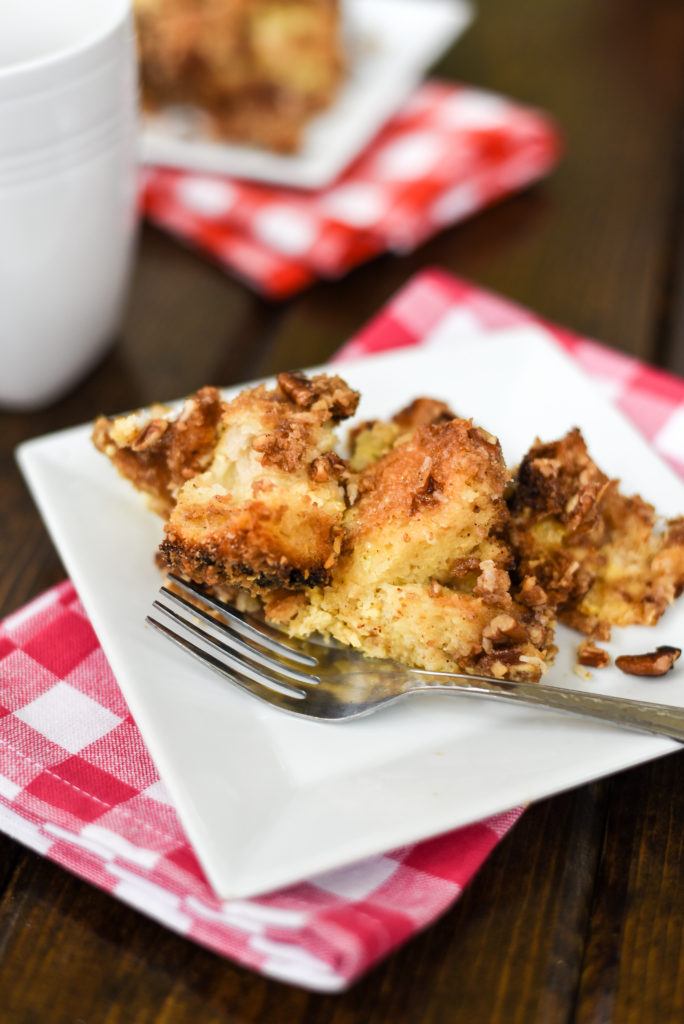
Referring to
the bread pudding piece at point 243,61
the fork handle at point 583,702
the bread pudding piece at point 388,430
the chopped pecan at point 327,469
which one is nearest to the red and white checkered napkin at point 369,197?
the bread pudding piece at point 243,61

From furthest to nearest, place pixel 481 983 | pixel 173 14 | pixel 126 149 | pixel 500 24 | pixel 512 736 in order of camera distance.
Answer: pixel 500 24 → pixel 173 14 → pixel 126 149 → pixel 512 736 → pixel 481 983

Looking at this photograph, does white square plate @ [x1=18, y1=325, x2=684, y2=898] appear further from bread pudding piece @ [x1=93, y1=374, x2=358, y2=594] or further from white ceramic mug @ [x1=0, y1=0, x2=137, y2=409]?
white ceramic mug @ [x1=0, y1=0, x2=137, y2=409]

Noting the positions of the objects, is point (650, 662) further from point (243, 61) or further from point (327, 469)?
point (243, 61)

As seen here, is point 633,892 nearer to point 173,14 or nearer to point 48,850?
point 48,850

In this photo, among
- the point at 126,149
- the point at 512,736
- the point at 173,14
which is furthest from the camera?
the point at 173,14

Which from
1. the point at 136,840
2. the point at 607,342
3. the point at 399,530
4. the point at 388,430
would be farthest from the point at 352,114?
the point at 136,840

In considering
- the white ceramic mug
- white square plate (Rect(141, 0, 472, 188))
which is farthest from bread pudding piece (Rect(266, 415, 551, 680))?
white square plate (Rect(141, 0, 472, 188))

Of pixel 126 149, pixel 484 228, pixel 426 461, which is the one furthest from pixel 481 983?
pixel 484 228
